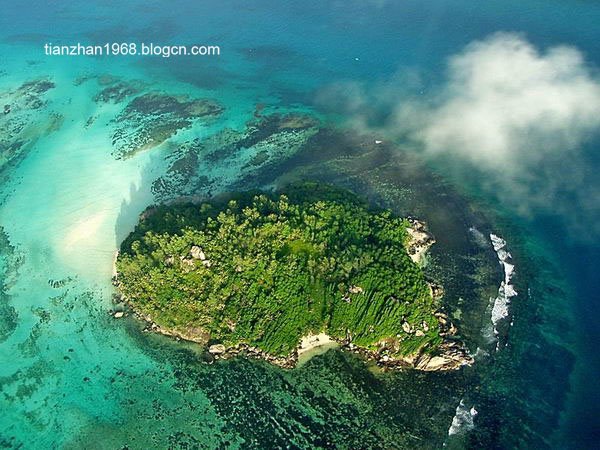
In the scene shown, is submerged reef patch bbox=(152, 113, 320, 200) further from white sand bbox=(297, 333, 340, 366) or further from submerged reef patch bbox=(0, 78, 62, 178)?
white sand bbox=(297, 333, 340, 366)

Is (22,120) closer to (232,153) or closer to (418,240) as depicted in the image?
(232,153)

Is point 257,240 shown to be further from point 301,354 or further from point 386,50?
point 386,50

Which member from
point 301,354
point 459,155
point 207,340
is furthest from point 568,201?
point 207,340

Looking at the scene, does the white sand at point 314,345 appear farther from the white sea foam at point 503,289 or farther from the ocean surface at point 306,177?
the white sea foam at point 503,289

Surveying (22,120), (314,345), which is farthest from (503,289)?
(22,120)

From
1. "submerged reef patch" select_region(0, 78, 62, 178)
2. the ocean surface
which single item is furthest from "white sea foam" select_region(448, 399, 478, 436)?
"submerged reef patch" select_region(0, 78, 62, 178)

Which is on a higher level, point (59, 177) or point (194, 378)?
point (59, 177)
